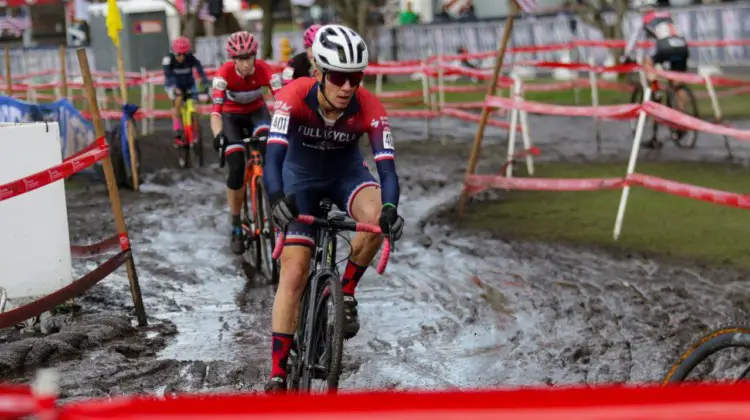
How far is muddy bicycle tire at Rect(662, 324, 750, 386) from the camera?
405 centimetres

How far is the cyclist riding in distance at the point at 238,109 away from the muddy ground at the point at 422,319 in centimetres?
61

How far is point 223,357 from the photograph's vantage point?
7.10 m

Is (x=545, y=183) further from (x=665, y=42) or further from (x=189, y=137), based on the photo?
(x=189, y=137)

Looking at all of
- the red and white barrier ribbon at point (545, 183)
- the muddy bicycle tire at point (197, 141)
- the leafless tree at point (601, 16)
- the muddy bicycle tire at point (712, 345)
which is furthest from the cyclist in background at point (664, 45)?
the muddy bicycle tire at point (712, 345)

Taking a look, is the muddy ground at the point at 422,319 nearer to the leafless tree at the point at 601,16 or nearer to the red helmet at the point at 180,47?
the red helmet at the point at 180,47

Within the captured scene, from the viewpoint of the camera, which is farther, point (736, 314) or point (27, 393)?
point (736, 314)

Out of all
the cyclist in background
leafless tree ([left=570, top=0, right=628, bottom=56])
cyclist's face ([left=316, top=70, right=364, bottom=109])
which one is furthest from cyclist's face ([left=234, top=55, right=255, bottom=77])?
leafless tree ([left=570, top=0, right=628, bottom=56])

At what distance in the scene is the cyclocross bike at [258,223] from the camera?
9.54m

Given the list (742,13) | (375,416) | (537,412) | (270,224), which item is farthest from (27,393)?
(742,13)

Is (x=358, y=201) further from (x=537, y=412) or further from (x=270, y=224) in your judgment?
(x=537, y=412)

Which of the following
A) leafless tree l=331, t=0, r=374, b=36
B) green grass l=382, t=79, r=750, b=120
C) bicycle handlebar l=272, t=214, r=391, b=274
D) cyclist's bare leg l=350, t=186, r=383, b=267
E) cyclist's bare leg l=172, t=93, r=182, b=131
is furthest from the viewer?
leafless tree l=331, t=0, r=374, b=36

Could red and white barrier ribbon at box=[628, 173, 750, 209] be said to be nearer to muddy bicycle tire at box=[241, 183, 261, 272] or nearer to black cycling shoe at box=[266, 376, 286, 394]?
muddy bicycle tire at box=[241, 183, 261, 272]

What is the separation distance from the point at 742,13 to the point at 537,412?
28.4 m

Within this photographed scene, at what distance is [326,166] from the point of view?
641 centimetres
